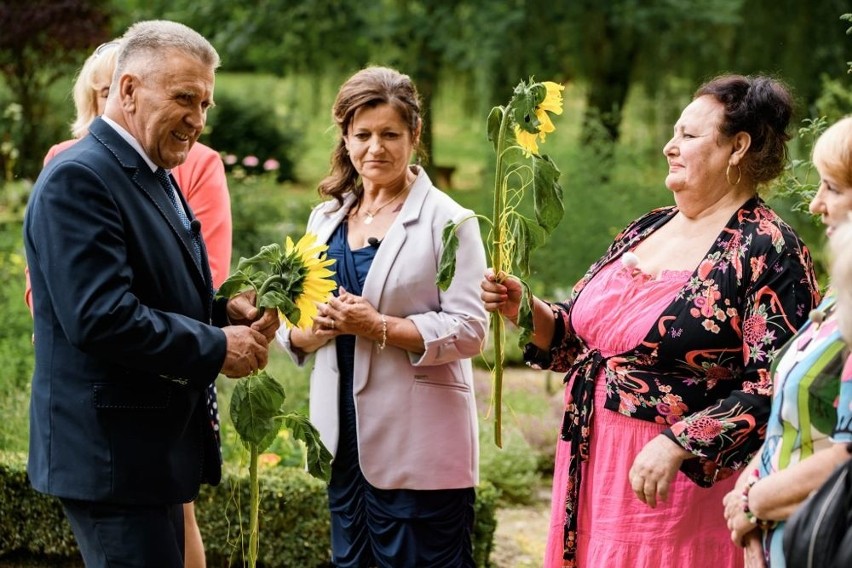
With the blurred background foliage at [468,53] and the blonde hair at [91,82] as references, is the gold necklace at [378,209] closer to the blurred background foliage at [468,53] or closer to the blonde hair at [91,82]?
the blonde hair at [91,82]

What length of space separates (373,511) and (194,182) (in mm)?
1342

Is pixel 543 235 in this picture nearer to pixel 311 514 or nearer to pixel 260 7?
pixel 311 514

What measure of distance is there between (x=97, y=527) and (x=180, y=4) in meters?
11.2

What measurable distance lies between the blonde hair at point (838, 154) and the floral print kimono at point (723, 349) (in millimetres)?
459

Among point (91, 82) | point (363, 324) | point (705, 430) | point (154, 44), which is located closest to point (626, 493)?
point (705, 430)

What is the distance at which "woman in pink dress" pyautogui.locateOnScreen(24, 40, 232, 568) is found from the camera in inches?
153

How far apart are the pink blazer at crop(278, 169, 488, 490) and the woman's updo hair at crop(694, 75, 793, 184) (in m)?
0.96

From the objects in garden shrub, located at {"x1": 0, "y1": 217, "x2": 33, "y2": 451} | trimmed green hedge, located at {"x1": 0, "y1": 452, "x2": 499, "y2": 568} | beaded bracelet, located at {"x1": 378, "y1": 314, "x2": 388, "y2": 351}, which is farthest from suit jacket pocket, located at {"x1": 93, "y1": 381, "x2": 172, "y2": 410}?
garden shrub, located at {"x1": 0, "y1": 217, "x2": 33, "y2": 451}

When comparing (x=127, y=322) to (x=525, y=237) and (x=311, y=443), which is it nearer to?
(x=311, y=443)

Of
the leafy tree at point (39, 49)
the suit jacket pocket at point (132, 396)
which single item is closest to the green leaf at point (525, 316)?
the suit jacket pocket at point (132, 396)

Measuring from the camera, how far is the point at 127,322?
2707mm

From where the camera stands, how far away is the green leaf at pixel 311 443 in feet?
11.1

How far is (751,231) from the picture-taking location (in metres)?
2.97

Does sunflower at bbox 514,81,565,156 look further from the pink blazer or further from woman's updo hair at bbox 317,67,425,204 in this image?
woman's updo hair at bbox 317,67,425,204
